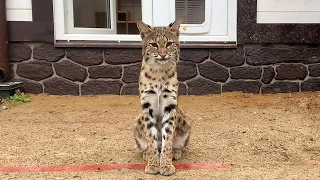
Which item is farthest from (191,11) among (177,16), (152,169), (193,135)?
(152,169)

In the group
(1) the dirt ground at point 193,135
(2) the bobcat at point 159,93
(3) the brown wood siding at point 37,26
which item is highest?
(3) the brown wood siding at point 37,26

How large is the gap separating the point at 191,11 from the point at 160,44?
377 cm

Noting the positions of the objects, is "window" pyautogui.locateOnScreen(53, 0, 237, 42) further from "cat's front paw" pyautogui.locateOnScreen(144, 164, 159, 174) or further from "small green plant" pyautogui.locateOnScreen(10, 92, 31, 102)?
"cat's front paw" pyautogui.locateOnScreen(144, 164, 159, 174)

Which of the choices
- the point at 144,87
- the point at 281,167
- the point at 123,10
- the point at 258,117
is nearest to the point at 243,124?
the point at 258,117

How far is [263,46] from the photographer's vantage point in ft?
22.4

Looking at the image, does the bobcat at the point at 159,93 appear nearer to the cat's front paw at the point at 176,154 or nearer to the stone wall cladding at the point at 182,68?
the cat's front paw at the point at 176,154

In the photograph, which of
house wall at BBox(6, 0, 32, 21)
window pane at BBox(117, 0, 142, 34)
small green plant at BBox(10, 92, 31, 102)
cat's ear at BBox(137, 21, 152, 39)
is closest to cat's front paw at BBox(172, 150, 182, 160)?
cat's ear at BBox(137, 21, 152, 39)

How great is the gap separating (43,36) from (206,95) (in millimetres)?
2907

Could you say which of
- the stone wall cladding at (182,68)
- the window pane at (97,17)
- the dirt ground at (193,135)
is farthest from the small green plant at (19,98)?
the window pane at (97,17)

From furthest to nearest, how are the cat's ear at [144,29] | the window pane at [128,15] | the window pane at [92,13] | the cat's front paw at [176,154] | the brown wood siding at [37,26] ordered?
the window pane at [128,15]
the window pane at [92,13]
the brown wood siding at [37,26]
the cat's front paw at [176,154]
the cat's ear at [144,29]

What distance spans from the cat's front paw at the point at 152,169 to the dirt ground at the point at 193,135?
52 millimetres

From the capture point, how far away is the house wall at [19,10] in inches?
262

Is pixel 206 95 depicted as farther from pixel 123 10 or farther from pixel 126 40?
pixel 123 10

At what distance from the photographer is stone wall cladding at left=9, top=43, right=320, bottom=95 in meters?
6.75
